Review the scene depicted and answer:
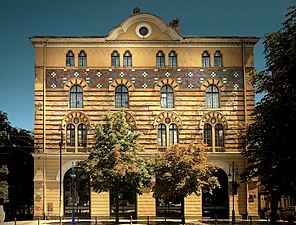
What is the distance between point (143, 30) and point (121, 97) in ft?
23.3

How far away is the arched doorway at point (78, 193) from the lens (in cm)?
5159

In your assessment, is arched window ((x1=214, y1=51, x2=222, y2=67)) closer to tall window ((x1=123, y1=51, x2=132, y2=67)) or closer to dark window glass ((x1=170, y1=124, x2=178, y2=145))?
dark window glass ((x1=170, y1=124, x2=178, y2=145))

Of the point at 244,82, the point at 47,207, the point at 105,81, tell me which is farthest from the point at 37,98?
the point at 244,82

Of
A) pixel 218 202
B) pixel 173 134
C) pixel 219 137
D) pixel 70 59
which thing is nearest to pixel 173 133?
pixel 173 134

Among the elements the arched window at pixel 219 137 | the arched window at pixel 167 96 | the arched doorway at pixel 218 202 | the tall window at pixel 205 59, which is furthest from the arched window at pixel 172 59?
the arched doorway at pixel 218 202

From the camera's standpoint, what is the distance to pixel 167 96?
53281 mm

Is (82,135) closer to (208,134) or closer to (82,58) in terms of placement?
(82,58)

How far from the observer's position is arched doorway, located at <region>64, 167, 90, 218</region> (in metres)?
51.6

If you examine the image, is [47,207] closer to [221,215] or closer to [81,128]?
[81,128]

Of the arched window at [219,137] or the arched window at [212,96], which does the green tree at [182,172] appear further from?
the arched window at [212,96]

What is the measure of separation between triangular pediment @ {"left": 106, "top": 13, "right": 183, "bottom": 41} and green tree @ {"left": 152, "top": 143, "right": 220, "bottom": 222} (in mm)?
13161

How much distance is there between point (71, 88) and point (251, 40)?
18706 millimetres

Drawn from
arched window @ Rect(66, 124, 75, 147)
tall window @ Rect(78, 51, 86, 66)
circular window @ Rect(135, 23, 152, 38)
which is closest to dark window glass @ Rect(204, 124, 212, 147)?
circular window @ Rect(135, 23, 152, 38)

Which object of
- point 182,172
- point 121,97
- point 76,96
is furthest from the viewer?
point 121,97
